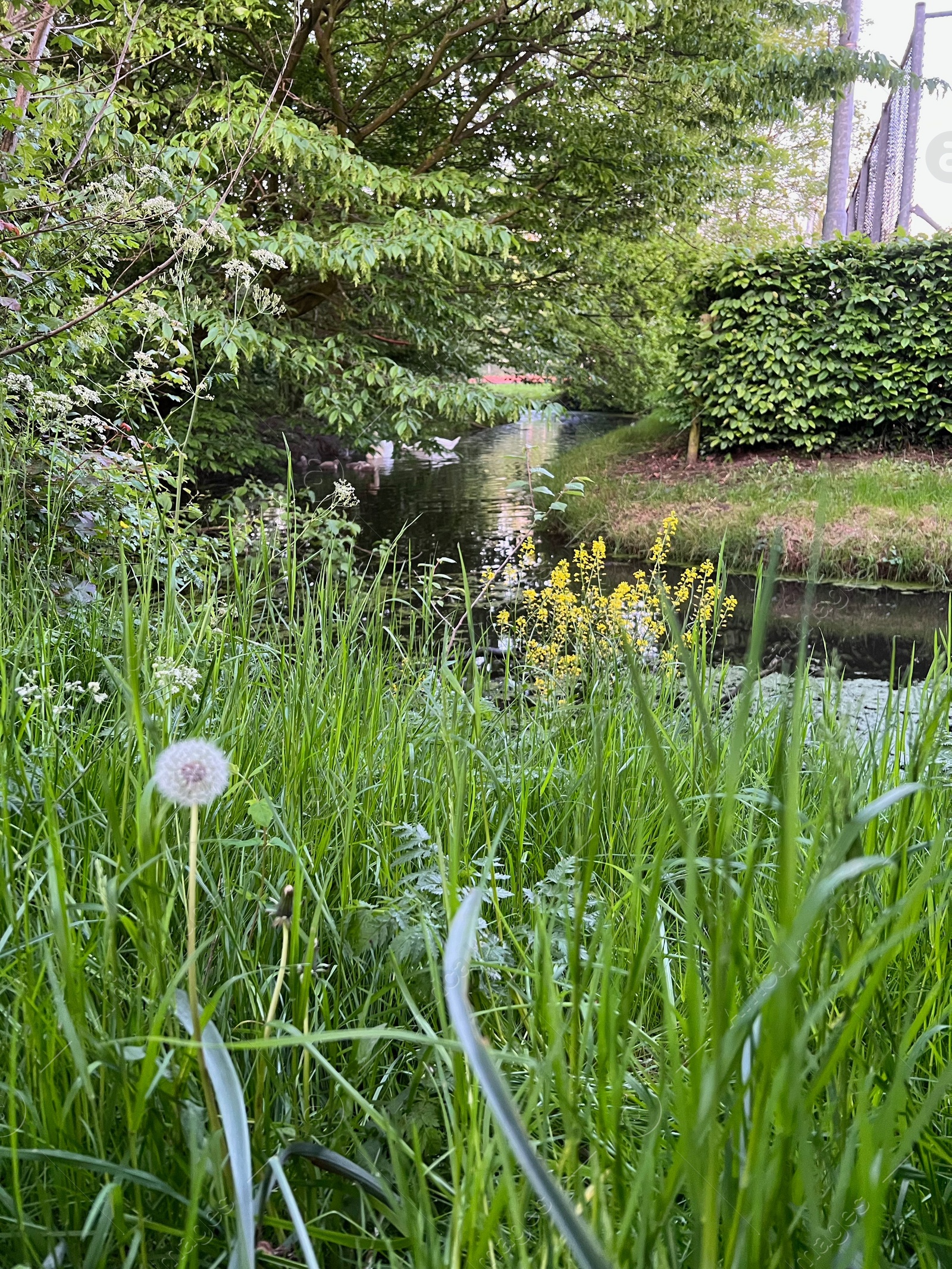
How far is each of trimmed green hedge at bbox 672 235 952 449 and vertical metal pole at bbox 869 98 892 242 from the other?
7.62 ft

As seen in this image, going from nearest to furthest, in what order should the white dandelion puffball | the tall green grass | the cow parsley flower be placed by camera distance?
the tall green grass
the white dandelion puffball
the cow parsley flower

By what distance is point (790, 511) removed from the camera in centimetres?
795

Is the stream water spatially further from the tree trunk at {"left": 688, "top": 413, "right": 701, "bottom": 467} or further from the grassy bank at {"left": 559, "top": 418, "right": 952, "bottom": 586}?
the tree trunk at {"left": 688, "top": 413, "right": 701, "bottom": 467}

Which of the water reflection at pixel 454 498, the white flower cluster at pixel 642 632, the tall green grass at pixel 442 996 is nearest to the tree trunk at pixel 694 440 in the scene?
the water reflection at pixel 454 498

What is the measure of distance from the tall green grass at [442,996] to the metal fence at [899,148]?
11.4 m

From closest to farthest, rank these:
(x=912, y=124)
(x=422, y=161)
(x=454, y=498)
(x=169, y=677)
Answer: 1. (x=169, y=677)
2. (x=422, y=161)
3. (x=912, y=124)
4. (x=454, y=498)

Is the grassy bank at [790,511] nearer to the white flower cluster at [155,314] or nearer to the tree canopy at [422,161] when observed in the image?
the tree canopy at [422,161]

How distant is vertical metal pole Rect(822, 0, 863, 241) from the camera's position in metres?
12.4

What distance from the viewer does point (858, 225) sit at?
14484mm

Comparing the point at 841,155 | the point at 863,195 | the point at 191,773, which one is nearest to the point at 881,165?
the point at 841,155

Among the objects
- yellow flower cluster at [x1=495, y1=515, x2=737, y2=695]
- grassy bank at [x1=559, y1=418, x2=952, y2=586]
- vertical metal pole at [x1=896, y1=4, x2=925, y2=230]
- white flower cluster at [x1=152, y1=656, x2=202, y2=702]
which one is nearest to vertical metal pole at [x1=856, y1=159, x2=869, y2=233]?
vertical metal pole at [x1=896, y1=4, x2=925, y2=230]

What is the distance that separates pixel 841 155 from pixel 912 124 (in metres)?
2.55

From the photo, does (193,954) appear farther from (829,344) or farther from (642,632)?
(829,344)

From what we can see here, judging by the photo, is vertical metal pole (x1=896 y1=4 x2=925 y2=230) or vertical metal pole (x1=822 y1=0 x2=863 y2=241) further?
vertical metal pole (x1=822 y1=0 x2=863 y2=241)
